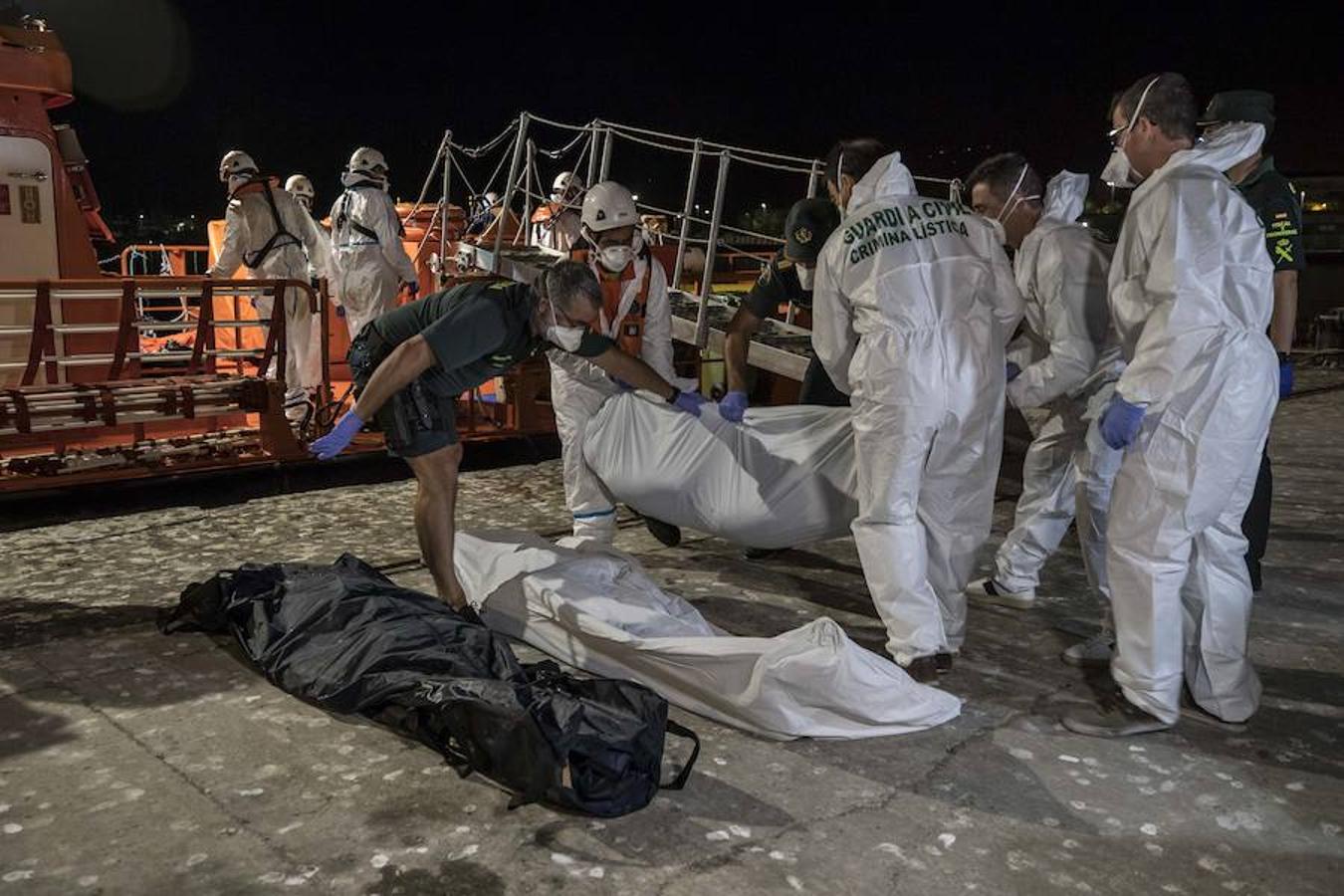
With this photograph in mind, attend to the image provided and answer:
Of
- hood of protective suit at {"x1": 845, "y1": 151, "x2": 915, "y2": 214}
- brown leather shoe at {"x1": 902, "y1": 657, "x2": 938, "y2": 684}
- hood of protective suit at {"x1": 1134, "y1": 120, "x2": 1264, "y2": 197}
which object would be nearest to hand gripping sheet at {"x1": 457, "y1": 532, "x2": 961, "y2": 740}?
brown leather shoe at {"x1": 902, "y1": 657, "x2": 938, "y2": 684}

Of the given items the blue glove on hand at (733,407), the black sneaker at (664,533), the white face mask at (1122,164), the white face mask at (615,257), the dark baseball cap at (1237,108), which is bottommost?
the black sneaker at (664,533)

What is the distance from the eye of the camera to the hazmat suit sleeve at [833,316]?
407 centimetres

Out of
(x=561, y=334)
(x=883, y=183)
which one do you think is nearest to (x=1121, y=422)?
(x=883, y=183)

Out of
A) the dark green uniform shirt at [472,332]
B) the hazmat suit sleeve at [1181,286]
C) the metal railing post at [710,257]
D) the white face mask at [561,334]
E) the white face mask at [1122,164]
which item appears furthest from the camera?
the metal railing post at [710,257]

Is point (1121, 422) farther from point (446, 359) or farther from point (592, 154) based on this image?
point (592, 154)

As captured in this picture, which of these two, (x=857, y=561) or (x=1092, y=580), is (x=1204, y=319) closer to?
(x=1092, y=580)

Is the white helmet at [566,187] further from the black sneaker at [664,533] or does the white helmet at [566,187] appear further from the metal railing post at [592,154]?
the black sneaker at [664,533]

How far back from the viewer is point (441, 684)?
3258 mm

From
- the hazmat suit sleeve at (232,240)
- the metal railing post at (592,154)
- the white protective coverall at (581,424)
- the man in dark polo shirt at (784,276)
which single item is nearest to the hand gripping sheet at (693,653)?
the white protective coverall at (581,424)

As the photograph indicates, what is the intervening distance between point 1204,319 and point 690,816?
6.72 ft

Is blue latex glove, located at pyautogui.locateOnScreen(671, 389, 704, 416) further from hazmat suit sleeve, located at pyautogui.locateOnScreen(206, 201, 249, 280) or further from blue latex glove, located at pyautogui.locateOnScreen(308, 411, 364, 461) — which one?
hazmat suit sleeve, located at pyautogui.locateOnScreen(206, 201, 249, 280)

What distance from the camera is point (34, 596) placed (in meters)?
4.85

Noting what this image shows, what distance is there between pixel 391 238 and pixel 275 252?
872 millimetres

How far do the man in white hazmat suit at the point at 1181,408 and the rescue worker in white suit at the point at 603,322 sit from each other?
2482mm
